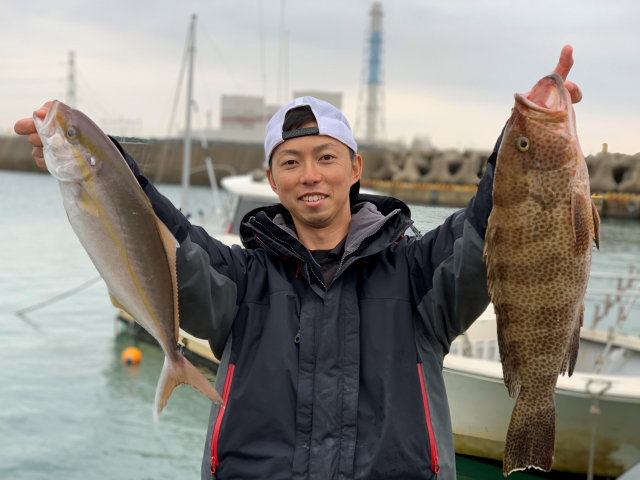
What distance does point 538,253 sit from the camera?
1.88 metres

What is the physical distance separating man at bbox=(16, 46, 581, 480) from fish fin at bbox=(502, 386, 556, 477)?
0.24 metres

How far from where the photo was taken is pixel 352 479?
2021 mm

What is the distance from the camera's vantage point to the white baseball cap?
231cm

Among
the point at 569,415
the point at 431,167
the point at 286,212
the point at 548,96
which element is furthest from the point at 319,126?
the point at 431,167

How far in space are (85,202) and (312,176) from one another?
0.81 metres

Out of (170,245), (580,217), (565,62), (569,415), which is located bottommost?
(569,415)

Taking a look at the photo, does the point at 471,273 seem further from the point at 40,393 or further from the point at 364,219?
the point at 40,393

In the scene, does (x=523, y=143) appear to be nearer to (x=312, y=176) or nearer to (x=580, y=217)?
(x=580, y=217)

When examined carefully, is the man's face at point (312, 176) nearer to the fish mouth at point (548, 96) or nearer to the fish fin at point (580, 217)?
the fish mouth at point (548, 96)

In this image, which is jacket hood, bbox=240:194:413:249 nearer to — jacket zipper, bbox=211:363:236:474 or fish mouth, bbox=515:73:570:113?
jacket zipper, bbox=211:363:236:474

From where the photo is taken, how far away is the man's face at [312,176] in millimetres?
2299

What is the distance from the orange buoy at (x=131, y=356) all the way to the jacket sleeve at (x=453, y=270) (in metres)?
9.48

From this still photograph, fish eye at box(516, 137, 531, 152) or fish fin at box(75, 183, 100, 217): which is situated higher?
fish eye at box(516, 137, 531, 152)

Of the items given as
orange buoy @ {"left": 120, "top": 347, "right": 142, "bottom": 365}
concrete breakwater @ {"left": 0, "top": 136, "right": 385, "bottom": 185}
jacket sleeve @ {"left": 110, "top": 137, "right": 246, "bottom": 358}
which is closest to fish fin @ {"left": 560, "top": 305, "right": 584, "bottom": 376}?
jacket sleeve @ {"left": 110, "top": 137, "right": 246, "bottom": 358}
